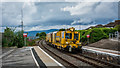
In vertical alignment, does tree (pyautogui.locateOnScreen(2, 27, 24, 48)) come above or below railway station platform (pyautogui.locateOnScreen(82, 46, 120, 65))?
above

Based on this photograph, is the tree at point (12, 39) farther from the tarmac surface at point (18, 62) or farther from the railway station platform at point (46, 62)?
the railway station platform at point (46, 62)

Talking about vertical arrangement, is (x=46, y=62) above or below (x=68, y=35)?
below

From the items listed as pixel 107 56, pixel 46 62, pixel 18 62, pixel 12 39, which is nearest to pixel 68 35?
pixel 107 56

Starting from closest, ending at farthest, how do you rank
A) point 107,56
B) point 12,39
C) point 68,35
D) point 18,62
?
point 18,62
point 107,56
point 68,35
point 12,39

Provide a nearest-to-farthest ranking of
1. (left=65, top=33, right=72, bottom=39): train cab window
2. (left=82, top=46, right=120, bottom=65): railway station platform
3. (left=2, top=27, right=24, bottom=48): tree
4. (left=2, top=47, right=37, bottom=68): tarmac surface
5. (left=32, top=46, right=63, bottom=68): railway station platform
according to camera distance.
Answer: (left=32, top=46, right=63, bottom=68): railway station platform
(left=2, top=47, right=37, bottom=68): tarmac surface
(left=82, top=46, right=120, bottom=65): railway station platform
(left=65, top=33, right=72, bottom=39): train cab window
(left=2, top=27, right=24, bottom=48): tree

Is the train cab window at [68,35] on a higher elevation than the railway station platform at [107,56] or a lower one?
higher

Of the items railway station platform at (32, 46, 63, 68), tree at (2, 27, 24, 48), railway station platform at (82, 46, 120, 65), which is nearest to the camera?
railway station platform at (32, 46, 63, 68)

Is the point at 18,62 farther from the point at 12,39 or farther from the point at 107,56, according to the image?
the point at 12,39

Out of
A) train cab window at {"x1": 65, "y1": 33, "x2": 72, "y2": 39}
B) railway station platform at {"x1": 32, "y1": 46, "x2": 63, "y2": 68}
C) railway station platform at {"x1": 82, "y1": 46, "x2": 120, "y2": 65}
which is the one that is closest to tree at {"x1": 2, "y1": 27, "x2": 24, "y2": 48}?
train cab window at {"x1": 65, "y1": 33, "x2": 72, "y2": 39}

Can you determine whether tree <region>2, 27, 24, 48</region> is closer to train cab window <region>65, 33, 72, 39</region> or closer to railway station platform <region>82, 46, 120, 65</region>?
train cab window <region>65, 33, 72, 39</region>

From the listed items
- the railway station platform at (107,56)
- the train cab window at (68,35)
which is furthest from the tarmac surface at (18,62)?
the railway station platform at (107,56)

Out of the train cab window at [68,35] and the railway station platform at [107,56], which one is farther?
the train cab window at [68,35]

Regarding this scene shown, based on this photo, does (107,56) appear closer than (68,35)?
Yes

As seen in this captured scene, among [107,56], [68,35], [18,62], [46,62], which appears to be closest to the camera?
[46,62]
